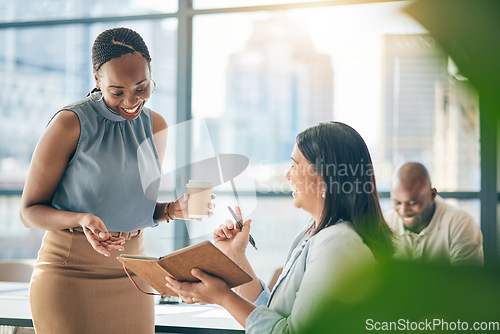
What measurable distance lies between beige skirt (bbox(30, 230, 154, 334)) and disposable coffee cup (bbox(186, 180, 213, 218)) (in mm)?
197

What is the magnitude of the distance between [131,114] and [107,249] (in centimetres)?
37

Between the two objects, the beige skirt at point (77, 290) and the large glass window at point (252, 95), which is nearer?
the beige skirt at point (77, 290)

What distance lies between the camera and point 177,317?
5.76 feet

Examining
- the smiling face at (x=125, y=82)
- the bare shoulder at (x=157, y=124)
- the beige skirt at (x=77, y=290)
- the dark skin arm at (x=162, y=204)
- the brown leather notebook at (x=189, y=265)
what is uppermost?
the smiling face at (x=125, y=82)

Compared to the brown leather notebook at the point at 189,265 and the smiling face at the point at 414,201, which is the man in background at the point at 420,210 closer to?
the smiling face at the point at 414,201

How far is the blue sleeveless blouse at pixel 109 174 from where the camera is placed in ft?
4.37

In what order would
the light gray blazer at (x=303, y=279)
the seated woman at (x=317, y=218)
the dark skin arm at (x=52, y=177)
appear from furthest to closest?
the dark skin arm at (x=52, y=177)
the seated woman at (x=317, y=218)
the light gray blazer at (x=303, y=279)

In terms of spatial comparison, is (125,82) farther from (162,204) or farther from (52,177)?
(162,204)

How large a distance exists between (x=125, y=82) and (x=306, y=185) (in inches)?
20.9

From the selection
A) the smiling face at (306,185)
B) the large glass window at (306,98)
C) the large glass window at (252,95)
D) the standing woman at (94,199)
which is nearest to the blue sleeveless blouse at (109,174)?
the standing woman at (94,199)

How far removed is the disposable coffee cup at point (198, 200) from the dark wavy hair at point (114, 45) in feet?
1.30

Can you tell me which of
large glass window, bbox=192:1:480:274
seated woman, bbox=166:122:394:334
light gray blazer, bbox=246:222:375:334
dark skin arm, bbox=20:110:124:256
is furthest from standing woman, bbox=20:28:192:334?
large glass window, bbox=192:1:480:274

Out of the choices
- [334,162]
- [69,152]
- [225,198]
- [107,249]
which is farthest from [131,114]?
[225,198]

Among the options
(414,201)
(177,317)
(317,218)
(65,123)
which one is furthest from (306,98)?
(65,123)
